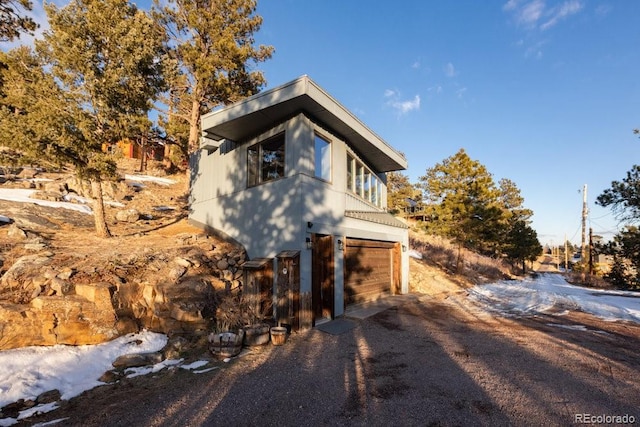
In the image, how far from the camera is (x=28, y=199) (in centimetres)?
1107

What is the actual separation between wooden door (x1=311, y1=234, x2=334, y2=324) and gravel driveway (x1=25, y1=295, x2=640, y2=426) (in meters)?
1.12

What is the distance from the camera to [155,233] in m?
10.4

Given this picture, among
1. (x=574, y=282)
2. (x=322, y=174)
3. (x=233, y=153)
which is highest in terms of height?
(x=233, y=153)

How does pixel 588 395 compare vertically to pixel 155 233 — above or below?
below

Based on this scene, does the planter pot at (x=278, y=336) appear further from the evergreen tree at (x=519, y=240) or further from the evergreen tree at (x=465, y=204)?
the evergreen tree at (x=519, y=240)

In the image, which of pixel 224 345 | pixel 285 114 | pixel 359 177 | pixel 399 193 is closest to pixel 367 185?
pixel 359 177

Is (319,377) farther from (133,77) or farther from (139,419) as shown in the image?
(133,77)

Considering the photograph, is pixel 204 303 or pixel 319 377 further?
pixel 204 303

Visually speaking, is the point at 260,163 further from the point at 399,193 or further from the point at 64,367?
the point at 399,193

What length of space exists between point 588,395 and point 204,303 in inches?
269

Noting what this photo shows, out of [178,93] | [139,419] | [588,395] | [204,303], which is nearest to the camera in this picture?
[139,419]

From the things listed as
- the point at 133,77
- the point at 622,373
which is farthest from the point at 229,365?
the point at 133,77

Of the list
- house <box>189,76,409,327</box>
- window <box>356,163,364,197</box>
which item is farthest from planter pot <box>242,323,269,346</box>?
window <box>356,163,364,197</box>

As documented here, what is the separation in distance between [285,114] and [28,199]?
10508 mm
